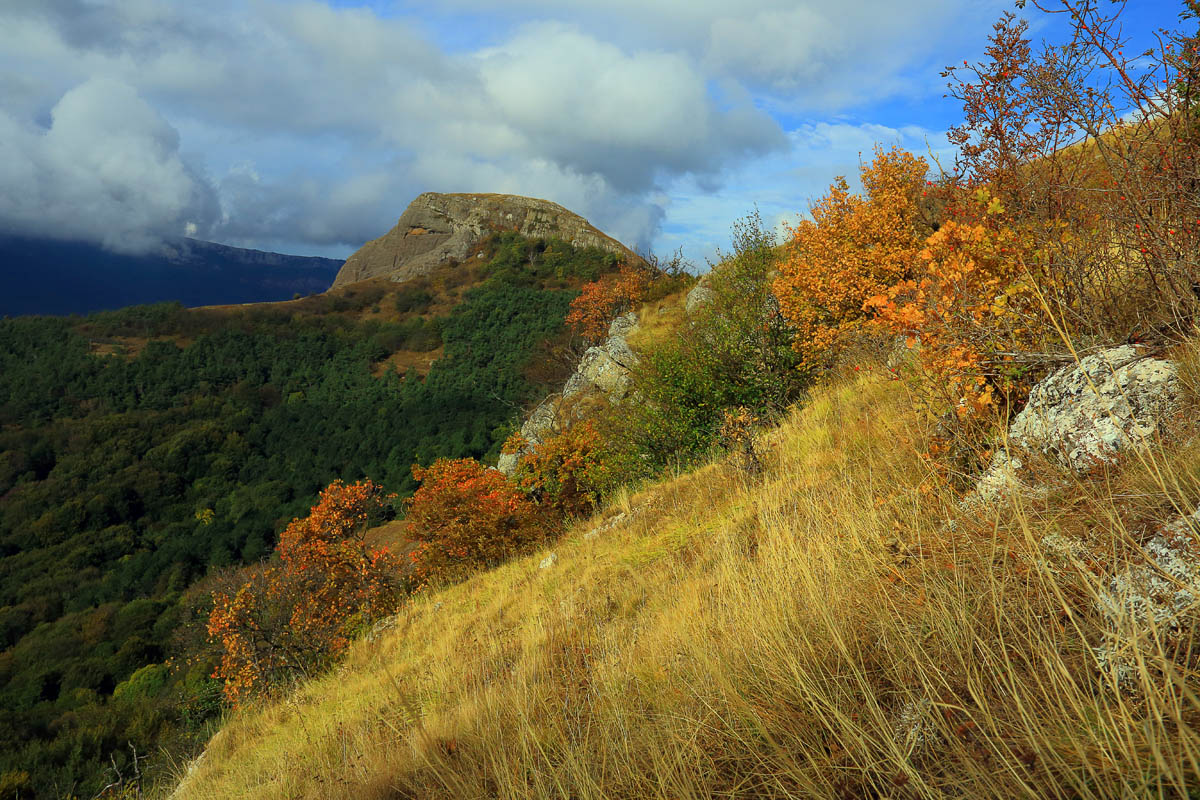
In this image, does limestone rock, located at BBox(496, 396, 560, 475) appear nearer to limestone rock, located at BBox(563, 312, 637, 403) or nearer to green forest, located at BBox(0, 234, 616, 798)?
limestone rock, located at BBox(563, 312, 637, 403)

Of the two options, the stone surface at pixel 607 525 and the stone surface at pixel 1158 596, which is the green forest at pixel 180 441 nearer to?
the stone surface at pixel 607 525

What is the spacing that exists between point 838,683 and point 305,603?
17034mm

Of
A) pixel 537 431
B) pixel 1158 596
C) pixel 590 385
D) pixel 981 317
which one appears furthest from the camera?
pixel 590 385

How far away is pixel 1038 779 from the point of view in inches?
48.9

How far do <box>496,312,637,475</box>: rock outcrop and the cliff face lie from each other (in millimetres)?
34496

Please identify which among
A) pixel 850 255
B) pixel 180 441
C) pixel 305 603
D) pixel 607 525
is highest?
pixel 850 255

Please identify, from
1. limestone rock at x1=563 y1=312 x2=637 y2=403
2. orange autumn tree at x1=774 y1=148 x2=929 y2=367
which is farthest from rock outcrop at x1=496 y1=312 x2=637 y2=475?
orange autumn tree at x1=774 y1=148 x2=929 y2=367

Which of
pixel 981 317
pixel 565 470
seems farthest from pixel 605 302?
pixel 981 317

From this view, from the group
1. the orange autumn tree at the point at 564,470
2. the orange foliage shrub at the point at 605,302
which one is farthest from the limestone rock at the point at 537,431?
the orange foliage shrub at the point at 605,302

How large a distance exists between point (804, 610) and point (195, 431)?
48767 millimetres

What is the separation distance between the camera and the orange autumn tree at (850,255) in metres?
11.1

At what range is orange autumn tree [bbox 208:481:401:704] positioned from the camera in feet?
41.3

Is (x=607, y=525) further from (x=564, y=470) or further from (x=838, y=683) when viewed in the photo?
(x=564, y=470)

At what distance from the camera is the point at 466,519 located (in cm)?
1670
